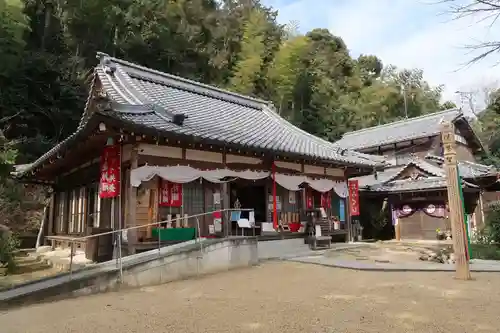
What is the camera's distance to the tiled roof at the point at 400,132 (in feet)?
77.5

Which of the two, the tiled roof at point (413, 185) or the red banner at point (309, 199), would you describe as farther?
the tiled roof at point (413, 185)

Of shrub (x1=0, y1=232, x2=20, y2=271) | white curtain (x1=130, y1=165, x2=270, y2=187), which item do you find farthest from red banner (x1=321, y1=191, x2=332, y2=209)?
shrub (x1=0, y1=232, x2=20, y2=271)

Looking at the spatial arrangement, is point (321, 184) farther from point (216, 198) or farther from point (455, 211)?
point (455, 211)

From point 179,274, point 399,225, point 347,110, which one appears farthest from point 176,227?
point 347,110

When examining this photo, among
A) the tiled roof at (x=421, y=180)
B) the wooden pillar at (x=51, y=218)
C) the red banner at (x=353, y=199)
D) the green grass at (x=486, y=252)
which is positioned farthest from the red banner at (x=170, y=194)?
the tiled roof at (x=421, y=180)

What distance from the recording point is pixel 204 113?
1352 centimetres

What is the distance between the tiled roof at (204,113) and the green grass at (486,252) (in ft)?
15.7

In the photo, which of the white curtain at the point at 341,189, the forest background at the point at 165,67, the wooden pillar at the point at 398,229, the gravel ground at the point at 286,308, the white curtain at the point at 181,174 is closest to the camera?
the gravel ground at the point at 286,308

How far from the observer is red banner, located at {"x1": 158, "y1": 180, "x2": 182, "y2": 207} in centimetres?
1052

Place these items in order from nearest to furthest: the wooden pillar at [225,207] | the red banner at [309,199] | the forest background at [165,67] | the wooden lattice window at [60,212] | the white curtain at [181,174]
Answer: the white curtain at [181,174]
the wooden pillar at [225,207]
the red banner at [309,199]
the wooden lattice window at [60,212]
the forest background at [165,67]

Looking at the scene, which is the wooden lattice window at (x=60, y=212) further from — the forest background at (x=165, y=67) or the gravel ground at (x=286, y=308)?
the gravel ground at (x=286, y=308)

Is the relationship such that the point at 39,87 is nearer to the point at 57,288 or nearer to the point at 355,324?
the point at 57,288

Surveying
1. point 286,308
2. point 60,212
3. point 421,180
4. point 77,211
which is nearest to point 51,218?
point 60,212

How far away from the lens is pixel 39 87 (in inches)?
877
